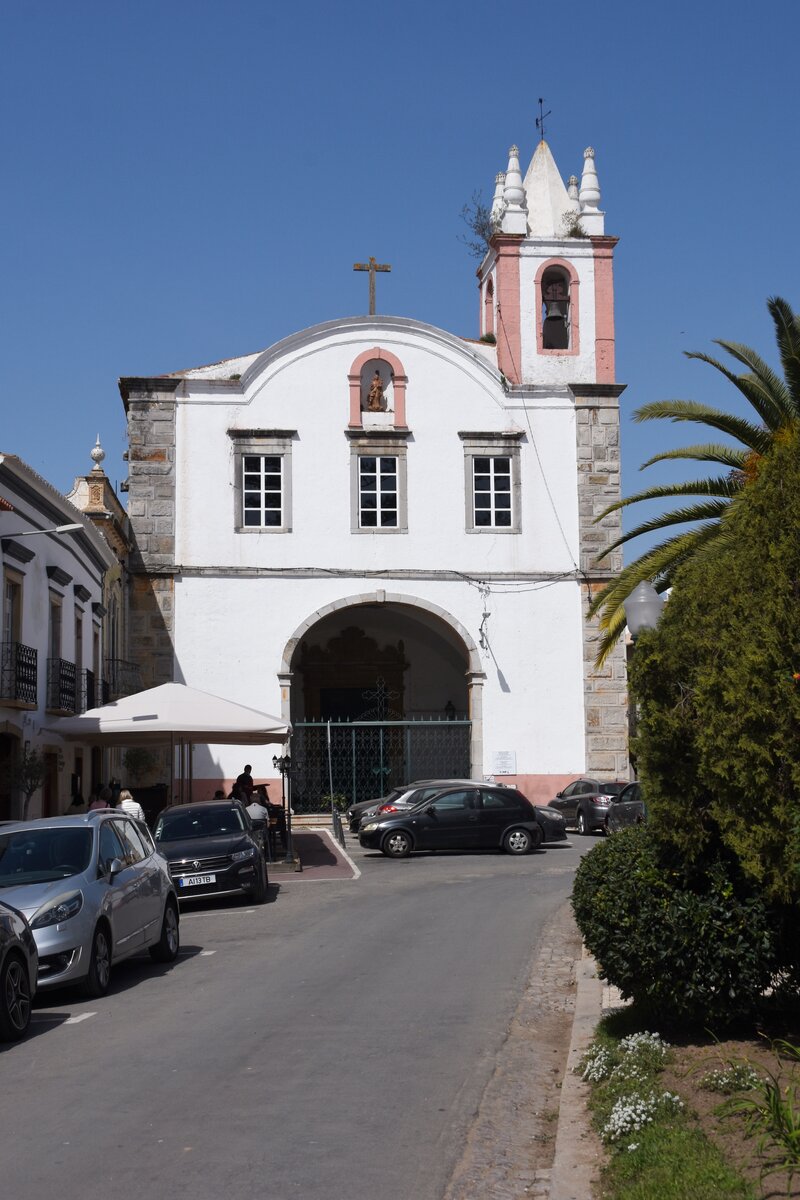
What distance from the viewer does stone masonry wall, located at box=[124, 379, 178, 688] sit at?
1414 inches

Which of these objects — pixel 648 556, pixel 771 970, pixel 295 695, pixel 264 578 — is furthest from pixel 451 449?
pixel 771 970

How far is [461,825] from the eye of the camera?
27453 millimetres

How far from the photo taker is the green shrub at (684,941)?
26.2 feet

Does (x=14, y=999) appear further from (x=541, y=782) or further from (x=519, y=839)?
(x=541, y=782)

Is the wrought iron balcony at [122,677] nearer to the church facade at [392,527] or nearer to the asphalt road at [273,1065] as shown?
the church facade at [392,527]

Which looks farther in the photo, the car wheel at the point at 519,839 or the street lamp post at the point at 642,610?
the car wheel at the point at 519,839

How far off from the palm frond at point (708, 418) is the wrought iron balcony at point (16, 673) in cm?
1208

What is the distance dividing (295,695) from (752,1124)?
3548 cm

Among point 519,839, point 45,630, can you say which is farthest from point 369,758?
point 45,630

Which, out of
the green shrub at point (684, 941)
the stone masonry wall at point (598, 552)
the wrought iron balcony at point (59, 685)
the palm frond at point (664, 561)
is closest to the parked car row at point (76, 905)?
the green shrub at point (684, 941)

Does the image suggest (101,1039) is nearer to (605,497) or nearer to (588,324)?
(605,497)

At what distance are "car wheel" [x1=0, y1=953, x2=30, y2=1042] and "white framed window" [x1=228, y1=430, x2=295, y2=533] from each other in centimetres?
2659

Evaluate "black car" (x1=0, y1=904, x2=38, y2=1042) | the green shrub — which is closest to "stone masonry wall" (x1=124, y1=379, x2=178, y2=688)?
"black car" (x1=0, y1=904, x2=38, y2=1042)

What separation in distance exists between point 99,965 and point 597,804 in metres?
21.7
